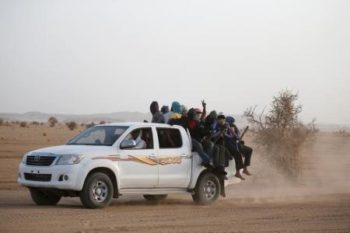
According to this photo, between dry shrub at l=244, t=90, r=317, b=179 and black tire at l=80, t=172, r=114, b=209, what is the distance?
31.0 ft

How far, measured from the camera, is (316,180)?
1080 inches

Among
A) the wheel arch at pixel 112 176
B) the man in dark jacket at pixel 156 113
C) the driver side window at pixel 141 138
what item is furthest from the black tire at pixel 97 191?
the man in dark jacket at pixel 156 113

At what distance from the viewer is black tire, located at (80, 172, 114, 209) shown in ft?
48.2

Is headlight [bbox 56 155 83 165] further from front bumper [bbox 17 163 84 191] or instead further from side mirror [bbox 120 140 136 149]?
side mirror [bbox 120 140 136 149]

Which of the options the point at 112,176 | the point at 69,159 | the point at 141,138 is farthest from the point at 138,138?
the point at 69,159

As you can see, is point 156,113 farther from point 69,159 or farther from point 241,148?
point 69,159

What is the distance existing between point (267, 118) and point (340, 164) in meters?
11.2

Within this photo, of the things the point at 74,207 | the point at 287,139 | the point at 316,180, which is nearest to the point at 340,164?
the point at 316,180

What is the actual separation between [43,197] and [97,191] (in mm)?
1395

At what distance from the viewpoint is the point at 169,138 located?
16500 mm

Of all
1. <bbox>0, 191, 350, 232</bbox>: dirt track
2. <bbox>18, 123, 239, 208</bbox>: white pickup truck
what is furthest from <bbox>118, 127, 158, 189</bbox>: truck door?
<bbox>0, 191, 350, 232</bbox>: dirt track

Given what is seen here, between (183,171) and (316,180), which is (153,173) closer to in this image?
(183,171)

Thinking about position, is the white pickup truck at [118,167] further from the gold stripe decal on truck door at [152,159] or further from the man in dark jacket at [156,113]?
the man in dark jacket at [156,113]

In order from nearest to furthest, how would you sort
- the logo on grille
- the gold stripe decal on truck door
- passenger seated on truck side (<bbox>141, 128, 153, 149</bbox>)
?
1. the logo on grille
2. the gold stripe decal on truck door
3. passenger seated on truck side (<bbox>141, 128, 153, 149</bbox>)
